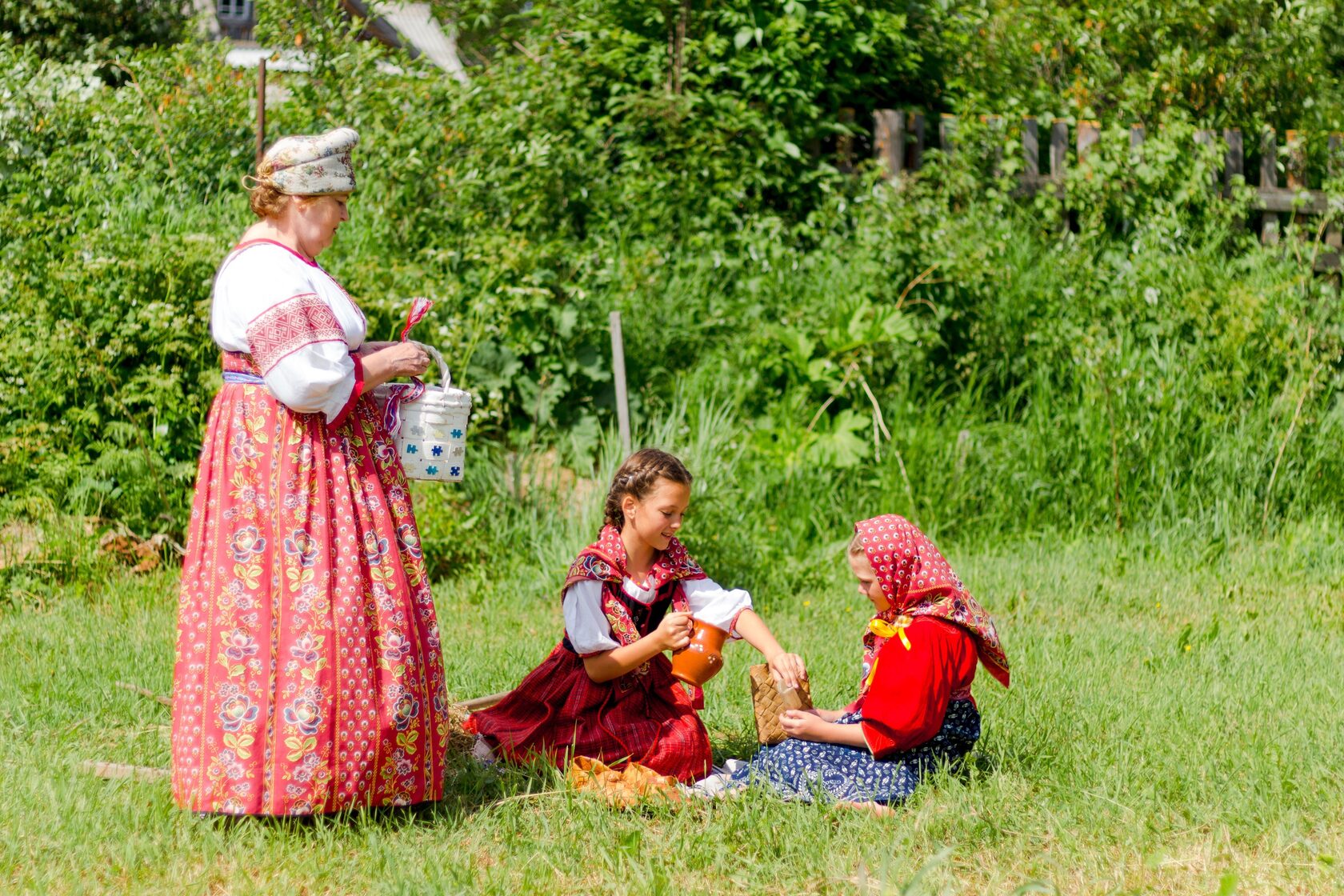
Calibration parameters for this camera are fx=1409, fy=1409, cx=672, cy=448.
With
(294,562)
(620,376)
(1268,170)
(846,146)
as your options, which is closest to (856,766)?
(294,562)

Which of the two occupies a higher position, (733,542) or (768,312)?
(768,312)

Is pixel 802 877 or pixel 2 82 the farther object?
pixel 2 82

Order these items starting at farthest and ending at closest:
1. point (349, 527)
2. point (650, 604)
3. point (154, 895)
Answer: point (650, 604)
point (349, 527)
point (154, 895)

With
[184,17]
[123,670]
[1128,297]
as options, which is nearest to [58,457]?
[123,670]

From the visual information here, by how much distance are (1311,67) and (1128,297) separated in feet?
8.76

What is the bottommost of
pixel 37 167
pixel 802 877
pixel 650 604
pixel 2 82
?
pixel 802 877

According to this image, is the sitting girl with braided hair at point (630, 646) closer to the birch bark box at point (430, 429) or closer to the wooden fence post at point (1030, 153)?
the birch bark box at point (430, 429)

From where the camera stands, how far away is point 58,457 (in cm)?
629

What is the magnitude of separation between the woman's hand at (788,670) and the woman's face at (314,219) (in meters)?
1.59

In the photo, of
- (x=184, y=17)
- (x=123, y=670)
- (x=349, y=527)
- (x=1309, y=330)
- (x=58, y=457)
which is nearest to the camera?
(x=349, y=527)

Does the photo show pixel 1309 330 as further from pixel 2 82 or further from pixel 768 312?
pixel 2 82

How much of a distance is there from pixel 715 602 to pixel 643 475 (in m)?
0.45

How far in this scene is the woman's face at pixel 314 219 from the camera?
354 centimetres

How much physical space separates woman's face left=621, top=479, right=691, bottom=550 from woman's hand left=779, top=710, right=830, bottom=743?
0.59m
